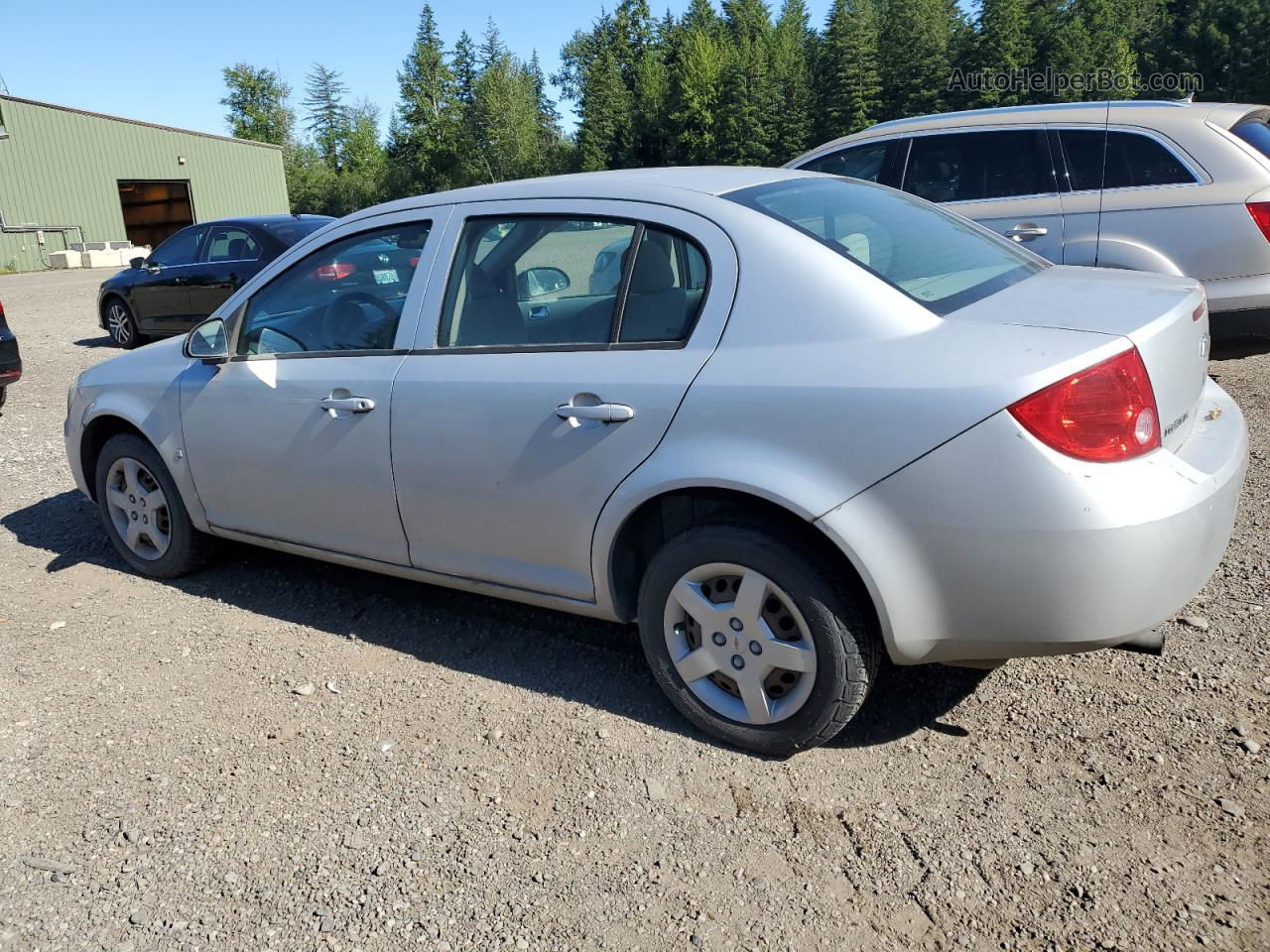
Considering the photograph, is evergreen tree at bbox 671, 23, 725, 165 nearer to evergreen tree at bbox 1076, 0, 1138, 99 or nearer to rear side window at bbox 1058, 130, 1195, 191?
evergreen tree at bbox 1076, 0, 1138, 99

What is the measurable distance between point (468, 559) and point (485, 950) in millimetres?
1459

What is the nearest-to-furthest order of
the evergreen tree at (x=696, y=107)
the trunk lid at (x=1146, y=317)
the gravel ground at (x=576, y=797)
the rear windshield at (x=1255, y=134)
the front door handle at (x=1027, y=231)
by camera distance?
the gravel ground at (x=576, y=797) < the trunk lid at (x=1146, y=317) < the rear windshield at (x=1255, y=134) < the front door handle at (x=1027, y=231) < the evergreen tree at (x=696, y=107)

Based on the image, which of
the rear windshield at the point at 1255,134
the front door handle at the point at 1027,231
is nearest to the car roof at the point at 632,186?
the front door handle at the point at 1027,231

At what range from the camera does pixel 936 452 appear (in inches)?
99.9

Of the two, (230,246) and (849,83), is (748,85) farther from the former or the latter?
(230,246)

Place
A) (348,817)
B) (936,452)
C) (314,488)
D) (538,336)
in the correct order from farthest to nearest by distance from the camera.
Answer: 1. (314,488)
2. (538,336)
3. (348,817)
4. (936,452)

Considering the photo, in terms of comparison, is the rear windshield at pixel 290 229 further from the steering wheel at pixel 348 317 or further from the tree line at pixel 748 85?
the tree line at pixel 748 85

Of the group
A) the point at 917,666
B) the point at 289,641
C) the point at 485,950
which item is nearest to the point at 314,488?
the point at 289,641

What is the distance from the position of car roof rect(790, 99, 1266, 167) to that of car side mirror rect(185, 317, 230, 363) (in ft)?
16.2

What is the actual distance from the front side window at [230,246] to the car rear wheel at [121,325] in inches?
68.6

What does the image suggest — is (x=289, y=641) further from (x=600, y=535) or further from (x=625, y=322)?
(x=625, y=322)

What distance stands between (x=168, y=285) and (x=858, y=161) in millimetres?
8762

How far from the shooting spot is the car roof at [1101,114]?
6316mm

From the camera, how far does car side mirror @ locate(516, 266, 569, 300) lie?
11.6ft
